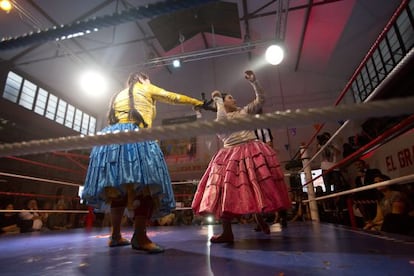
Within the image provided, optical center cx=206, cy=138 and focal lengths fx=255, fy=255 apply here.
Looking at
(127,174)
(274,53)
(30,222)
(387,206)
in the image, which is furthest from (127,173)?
(274,53)

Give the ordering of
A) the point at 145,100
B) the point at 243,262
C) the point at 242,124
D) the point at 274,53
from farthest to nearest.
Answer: the point at 274,53 → the point at 145,100 → the point at 243,262 → the point at 242,124

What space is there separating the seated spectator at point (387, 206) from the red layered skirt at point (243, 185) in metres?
1.46

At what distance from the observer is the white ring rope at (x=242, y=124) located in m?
0.40

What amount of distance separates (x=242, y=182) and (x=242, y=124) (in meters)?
1.03

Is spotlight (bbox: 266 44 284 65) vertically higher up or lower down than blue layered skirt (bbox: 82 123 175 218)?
higher up

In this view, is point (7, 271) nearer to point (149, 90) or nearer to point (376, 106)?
point (149, 90)

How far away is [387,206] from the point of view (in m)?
2.50

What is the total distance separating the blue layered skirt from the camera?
3.91 ft

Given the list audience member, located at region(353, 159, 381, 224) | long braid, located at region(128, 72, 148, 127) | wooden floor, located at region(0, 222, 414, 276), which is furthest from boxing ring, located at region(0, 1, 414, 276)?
audience member, located at region(353, 159, 381, 224)

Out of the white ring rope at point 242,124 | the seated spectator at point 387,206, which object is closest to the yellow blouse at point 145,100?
the white ring rope at point 242,124

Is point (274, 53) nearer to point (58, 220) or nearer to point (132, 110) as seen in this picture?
point (132, 110)

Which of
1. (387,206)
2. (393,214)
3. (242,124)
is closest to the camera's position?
(242,124)

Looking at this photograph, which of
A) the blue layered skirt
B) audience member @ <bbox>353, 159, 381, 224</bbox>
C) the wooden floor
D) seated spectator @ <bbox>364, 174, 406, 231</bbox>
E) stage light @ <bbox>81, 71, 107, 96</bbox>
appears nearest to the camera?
the wooden floor

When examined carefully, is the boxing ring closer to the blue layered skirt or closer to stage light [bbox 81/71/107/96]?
the blue layered skirt
